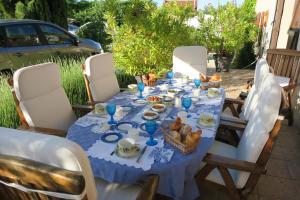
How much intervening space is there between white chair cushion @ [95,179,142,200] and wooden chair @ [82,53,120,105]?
3.76 feet

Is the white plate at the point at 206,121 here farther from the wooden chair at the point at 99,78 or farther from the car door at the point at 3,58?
the car door at the point at 3,58

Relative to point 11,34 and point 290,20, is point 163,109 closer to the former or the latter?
point 11,34

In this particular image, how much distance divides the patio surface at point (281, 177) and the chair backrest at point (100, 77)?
1.49 metres

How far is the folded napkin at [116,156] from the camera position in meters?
1.36

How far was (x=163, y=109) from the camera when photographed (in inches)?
81.8

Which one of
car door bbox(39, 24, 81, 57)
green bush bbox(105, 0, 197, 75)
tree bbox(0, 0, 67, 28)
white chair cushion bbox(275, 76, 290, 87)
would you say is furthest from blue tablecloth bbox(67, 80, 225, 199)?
tree bbox(0, 0, 67, 28)

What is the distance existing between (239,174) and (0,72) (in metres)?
4.08

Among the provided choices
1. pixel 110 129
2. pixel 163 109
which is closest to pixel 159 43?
pixel 163 109

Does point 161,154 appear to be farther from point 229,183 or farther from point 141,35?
point 141,35

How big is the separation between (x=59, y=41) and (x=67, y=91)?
242cm

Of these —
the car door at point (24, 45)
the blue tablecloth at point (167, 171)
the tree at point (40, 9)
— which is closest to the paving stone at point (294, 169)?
the blue tablecloth at point (167, 171)

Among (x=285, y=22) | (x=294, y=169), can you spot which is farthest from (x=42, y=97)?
(x=285, y=22)

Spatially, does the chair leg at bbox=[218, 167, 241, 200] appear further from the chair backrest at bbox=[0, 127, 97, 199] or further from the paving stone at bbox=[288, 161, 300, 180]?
the paving stone at bbox=[288, 161, 300, 180]

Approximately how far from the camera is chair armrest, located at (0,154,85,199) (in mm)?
788
